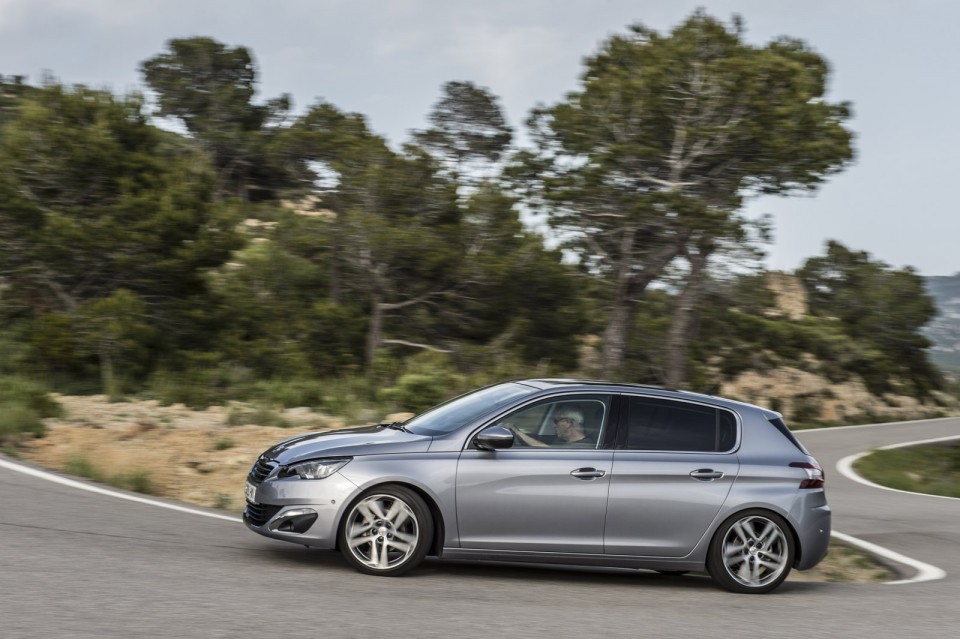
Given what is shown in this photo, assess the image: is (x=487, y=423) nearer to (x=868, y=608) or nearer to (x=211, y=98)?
(x=868, y=608)

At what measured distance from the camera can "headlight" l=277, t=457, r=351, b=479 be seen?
24.6ft

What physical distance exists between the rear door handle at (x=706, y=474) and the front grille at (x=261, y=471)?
3.19 meters

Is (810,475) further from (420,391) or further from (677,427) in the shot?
(420,391)

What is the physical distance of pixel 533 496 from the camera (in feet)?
25.3

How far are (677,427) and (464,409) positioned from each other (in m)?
1.69

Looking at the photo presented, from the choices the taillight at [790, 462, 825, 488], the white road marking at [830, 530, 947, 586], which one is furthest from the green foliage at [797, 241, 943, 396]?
the taillight at [790, 462, 825, 488]

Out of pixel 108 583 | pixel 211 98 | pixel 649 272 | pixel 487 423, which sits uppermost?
pixel 211 98

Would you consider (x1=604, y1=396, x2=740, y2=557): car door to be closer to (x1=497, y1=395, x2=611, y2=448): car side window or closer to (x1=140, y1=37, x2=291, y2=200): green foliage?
(x1=497, y1=395, x2=611, y2=448): car side window

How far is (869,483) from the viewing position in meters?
18.3

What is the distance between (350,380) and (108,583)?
20963mm

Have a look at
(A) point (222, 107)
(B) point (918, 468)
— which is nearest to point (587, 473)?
(B) point (918, 468)

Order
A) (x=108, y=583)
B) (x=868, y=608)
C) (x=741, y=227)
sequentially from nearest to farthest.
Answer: (x=108, y=583) < (x=868, y=608) < (x=741, y=227)

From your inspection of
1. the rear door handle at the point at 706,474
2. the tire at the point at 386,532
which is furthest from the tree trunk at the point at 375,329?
the tire at the point at 386,532

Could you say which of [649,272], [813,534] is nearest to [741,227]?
[649,272]
